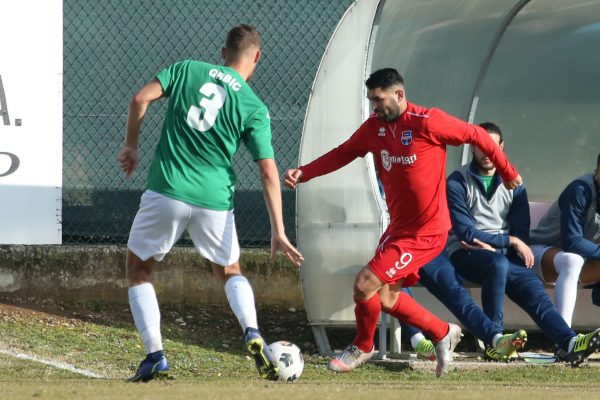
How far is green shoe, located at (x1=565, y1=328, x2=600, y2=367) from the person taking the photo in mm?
8008

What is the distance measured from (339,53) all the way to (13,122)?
8.25 feet

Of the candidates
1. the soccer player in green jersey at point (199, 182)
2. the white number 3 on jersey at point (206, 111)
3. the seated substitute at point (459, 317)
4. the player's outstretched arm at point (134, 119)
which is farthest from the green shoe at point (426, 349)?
the player's outstretched arm at point (134, 119)

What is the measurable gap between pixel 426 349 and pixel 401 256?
0.93m

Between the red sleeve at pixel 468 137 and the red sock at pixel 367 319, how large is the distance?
3.35 feet

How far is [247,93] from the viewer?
6.72 m

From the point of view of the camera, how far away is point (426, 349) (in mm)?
8344

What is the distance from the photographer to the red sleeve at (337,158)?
7.82 m

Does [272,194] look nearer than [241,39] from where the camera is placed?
Yes

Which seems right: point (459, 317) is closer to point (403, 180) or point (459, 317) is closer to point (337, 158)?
point (403, 180)

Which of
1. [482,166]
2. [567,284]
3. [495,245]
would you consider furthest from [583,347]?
[482,166]

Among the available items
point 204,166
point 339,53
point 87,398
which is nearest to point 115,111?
point 339,53

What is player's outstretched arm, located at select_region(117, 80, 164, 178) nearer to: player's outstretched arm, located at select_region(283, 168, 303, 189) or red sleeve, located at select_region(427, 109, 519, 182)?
player's outstretched arm, located at select_region(283, 168, 303, 189)

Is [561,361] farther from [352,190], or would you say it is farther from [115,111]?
[115,111]

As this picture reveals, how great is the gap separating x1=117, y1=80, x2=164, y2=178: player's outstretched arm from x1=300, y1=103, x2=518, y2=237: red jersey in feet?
4.94
